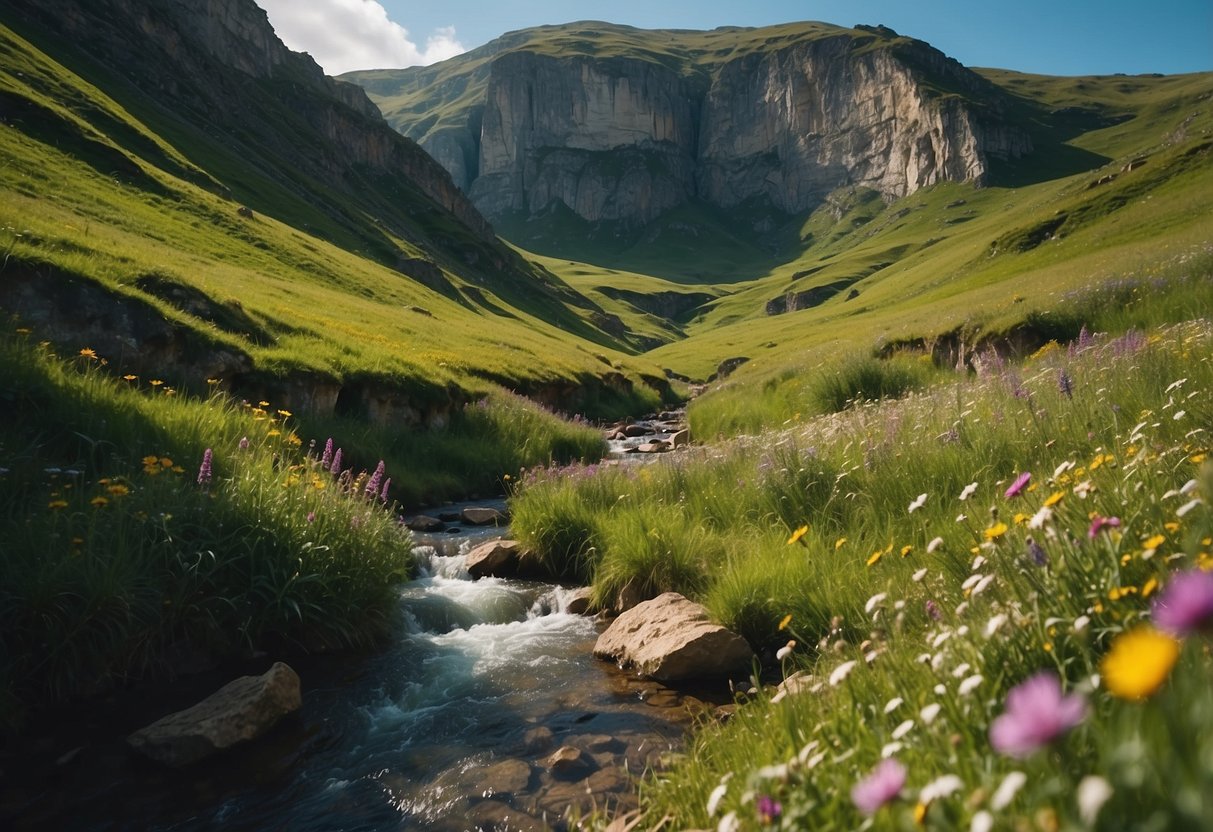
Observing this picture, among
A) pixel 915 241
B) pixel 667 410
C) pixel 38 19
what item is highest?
pixel 38 19

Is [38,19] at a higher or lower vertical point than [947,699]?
higher

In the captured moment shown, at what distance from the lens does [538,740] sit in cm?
628

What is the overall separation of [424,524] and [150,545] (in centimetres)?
790

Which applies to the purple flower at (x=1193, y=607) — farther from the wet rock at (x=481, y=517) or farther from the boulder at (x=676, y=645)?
the wet rock at (x=481, y=517)

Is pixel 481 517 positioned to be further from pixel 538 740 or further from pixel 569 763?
pixel 569 763

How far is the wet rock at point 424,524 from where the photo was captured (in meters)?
15.0

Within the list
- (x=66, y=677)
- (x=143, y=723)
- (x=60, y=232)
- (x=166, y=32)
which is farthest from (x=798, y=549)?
(x=166, y=32)

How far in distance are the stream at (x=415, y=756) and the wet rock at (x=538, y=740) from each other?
0.02 metres

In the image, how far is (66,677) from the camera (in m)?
6.47

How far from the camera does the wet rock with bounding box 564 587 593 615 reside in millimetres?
Result: 9734

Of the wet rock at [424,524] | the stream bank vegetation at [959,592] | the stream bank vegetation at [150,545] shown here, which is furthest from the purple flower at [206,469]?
the wet rock at [424,524]

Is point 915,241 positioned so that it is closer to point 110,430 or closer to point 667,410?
point 667,410

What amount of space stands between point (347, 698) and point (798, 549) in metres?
4.85

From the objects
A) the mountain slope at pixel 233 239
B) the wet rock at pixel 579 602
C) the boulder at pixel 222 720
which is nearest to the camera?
the boulder at pixel 222 720
